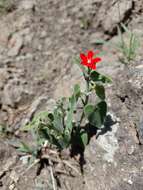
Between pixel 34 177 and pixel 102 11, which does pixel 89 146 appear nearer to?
pixel 34 177

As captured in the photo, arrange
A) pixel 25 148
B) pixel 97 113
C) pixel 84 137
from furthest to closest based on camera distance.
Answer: pixel 25 148 < pixel 84 137 < pixel 97 113

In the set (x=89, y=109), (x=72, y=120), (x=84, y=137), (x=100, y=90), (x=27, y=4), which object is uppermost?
(x=27, y=4)

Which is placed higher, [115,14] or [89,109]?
[115,14]

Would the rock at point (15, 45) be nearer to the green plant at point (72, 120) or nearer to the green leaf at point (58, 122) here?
the green plant at point (72, 120)

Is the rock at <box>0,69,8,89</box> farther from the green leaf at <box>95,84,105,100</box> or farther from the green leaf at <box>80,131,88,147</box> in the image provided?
the green leaf at <box>95,84,105,100</box>

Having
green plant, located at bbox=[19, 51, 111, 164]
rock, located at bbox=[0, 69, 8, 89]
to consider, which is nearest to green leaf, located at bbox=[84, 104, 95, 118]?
green plant, located at bbox=[19, 51, 111, 164]

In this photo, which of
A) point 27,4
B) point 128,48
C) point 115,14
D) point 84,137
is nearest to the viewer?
point 84,137

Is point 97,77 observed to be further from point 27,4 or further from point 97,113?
point 27,4

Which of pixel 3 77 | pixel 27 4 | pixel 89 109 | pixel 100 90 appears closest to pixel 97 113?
pixel 89 109

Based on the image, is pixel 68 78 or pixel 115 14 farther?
pixel 115 14
